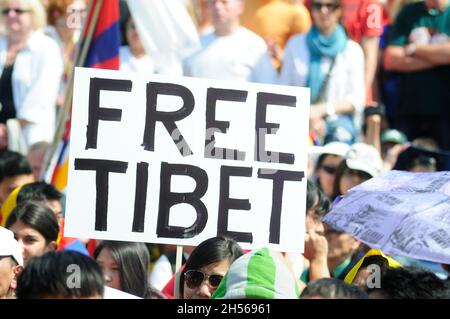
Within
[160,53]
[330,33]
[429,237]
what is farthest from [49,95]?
[429,237]

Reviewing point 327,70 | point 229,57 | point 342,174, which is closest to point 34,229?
point 342,174

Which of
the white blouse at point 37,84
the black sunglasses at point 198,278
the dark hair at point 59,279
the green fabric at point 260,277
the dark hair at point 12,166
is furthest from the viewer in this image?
the white blouse at point 37,84

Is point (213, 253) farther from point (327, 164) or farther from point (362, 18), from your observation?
point (362, 18)

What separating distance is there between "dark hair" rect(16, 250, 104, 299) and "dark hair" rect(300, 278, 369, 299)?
2.42ft

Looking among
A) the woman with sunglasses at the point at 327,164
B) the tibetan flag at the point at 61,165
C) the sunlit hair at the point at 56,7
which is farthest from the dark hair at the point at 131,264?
the sunlit hair at the point at 56,7

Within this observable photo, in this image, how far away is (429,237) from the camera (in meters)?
5.79

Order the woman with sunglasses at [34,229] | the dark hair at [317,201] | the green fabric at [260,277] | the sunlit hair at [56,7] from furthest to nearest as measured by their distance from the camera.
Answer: the sunlit hair at [56,7]
the dark hair at [317,201]
the woman with sunglasses at [34,229]
the green fabric at [260,277]

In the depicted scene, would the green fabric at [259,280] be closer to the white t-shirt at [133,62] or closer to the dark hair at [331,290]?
the dark hair at [331,290]

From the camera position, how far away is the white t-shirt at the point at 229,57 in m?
10.5

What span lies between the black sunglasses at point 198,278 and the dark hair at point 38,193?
1.96 m

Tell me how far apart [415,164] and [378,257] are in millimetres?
3457

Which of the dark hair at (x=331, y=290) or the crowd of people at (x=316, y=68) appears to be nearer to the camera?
the dark hair at (x=331, y=290)

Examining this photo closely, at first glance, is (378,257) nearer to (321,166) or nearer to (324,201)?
(324,201)

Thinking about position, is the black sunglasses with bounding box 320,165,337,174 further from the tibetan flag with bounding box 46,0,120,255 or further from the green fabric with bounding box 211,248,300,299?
the green fabric with bounding box 211,248,300,299
